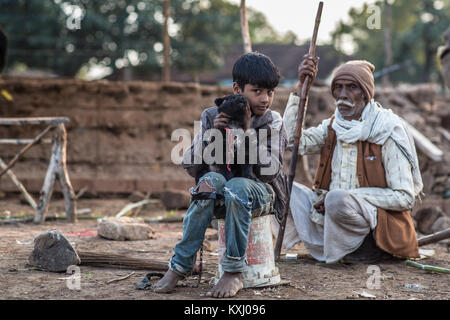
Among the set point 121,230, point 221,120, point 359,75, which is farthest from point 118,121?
point 221,120

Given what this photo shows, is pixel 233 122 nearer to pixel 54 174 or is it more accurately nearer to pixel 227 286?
pixel 227 286

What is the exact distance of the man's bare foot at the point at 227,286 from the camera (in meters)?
3.29

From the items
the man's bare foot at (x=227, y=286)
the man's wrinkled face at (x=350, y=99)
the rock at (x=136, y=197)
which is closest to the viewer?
the man's bare foot at (x=227, y=286)

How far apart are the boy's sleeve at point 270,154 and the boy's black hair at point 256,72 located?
279 mm

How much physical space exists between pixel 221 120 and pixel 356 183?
73.5 inches

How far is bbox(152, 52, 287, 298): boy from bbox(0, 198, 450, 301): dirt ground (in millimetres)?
165

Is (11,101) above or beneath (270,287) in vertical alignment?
above

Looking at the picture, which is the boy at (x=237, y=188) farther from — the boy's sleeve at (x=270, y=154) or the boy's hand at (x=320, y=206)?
the boy's hand at (x=320, y=206)

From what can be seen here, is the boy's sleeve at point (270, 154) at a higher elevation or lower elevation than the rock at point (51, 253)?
higher

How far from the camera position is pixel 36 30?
20453 mm

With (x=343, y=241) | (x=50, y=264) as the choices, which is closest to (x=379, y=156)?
(x=343, y=241)

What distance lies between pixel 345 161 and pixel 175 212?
3.87 meters

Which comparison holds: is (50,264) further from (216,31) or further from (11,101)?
(216,31)

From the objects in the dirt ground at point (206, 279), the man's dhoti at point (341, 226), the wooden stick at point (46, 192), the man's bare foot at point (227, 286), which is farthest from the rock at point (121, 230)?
the man's bare foot at point (227, 286)
